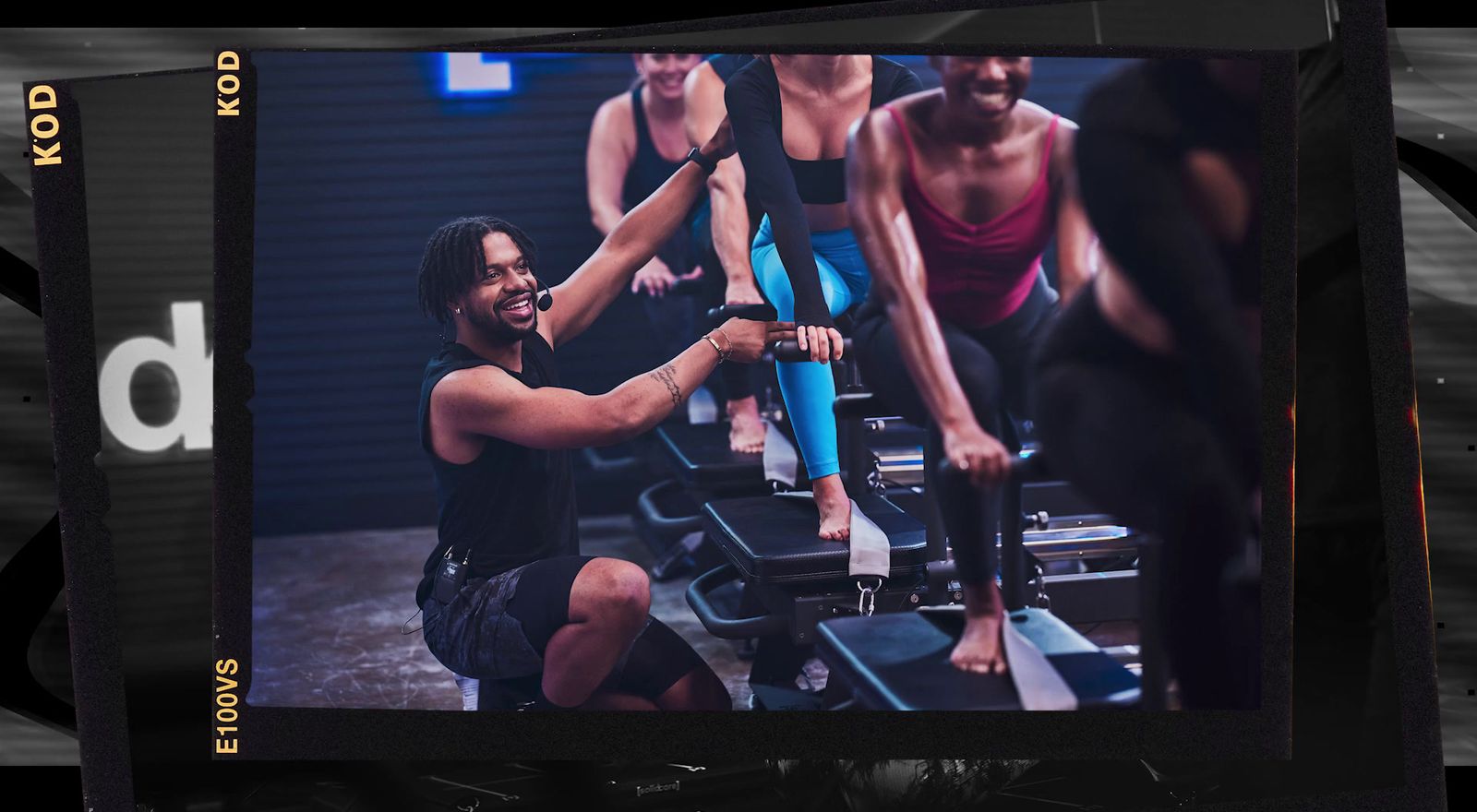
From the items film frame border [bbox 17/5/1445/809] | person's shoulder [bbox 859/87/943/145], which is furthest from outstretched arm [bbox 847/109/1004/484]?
film frame border [bbox 17/5/1445/809]

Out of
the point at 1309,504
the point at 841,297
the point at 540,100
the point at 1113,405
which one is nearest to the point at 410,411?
the point at 540,100

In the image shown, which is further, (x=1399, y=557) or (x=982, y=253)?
(x=1399, y=557)

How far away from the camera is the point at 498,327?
9.01 ft

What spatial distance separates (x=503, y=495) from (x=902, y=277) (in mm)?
1086

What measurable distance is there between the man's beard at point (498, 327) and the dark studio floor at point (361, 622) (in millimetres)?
478

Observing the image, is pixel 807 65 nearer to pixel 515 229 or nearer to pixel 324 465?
pixel 515 229

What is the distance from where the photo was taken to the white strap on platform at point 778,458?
111 inches

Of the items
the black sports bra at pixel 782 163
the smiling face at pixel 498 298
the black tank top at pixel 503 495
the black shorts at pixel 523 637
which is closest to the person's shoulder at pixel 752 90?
the black sports bra at pixel 782 163

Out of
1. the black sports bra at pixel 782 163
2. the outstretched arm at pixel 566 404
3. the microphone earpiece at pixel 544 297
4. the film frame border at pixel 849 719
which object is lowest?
the film frame border at pixel 849 719

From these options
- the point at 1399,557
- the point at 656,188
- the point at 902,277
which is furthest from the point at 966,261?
the point at 1399,557

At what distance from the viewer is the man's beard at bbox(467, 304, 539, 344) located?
2.74 m

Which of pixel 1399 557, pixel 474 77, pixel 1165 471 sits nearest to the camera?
pixel 474 77

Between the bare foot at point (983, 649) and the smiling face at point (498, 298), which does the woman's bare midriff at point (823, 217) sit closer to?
the smiling face at point (498, 298)

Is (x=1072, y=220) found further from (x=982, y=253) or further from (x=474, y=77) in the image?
(x=474, y=77)
